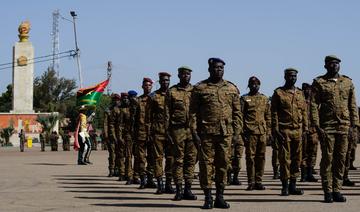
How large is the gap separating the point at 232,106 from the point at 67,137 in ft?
127

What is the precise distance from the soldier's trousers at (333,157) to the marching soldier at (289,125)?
3.72 feet

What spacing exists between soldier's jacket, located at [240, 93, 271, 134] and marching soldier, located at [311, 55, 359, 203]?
272 centimetres

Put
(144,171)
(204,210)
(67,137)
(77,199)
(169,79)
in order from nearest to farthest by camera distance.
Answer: (204,210)
(77,199)
(169,79)
(144,171)
(67,137)

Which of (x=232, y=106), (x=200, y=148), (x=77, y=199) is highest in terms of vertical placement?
(x=232, y=106)

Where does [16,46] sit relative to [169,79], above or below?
above

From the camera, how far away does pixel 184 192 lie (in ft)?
35.4

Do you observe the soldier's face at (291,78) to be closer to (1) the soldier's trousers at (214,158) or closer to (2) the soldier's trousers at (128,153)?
(1) the soldier's trousers at (214,158)

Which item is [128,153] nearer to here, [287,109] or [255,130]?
[255,130]

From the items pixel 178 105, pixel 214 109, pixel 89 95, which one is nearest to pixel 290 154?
pixel 178 105

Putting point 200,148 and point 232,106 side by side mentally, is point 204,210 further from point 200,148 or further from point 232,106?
point 232,106

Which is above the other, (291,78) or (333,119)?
(291,78)

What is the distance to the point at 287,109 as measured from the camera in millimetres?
11625

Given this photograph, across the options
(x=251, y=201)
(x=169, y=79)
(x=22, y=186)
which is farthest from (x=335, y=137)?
(x=22, y=186)

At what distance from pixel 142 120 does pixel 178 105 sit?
2376 millimetres
